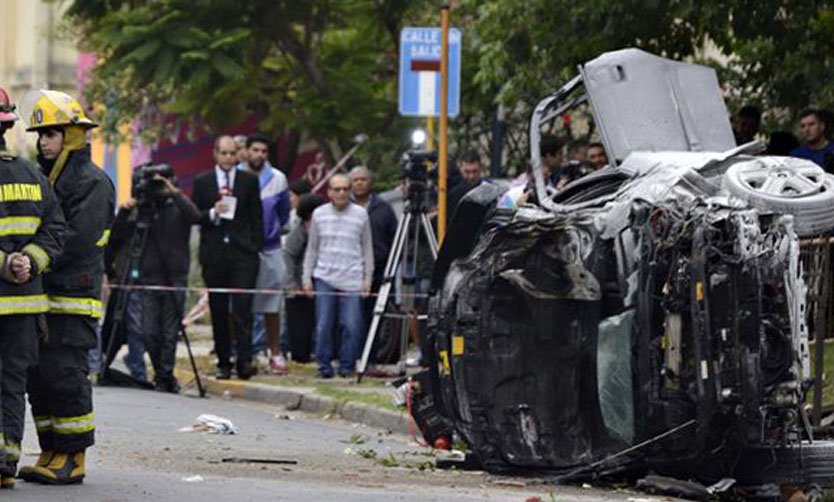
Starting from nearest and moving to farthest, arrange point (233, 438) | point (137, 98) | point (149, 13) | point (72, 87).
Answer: point (233, 438) < point (149, 13) < point (137, 98) < point (72, 87)

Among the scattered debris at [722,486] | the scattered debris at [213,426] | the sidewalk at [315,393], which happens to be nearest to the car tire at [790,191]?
the scattered debris at [722,486]

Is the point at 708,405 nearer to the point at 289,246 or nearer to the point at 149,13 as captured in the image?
the point at 289,246

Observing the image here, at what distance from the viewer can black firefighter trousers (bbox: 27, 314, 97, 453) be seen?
1074 cm

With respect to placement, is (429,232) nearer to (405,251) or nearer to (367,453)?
(405,251)

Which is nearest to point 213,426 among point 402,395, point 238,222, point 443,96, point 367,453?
point 367,453

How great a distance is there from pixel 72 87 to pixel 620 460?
39.1m

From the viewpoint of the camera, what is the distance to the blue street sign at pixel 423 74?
58.2 feet

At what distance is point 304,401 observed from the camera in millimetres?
16875

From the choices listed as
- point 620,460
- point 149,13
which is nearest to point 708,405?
point 620,460

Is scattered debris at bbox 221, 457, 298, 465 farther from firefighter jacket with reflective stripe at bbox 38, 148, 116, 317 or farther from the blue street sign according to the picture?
the blue street sign

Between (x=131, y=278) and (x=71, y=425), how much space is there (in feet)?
24.5

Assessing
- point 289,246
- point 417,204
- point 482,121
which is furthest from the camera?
point 482,121

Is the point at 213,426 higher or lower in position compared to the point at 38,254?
lower

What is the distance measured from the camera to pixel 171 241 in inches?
714
